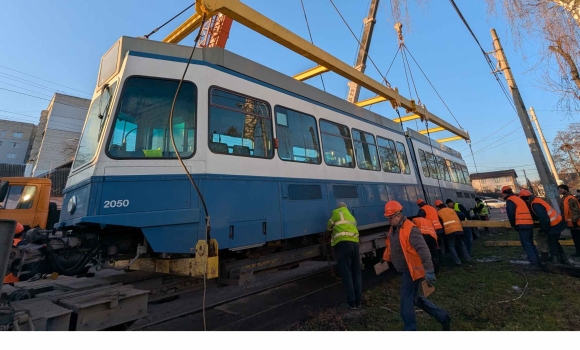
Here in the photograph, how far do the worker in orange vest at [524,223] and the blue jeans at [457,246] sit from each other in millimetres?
1266

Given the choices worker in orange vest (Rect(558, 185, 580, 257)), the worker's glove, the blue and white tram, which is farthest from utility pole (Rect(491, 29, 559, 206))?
the worker's glove

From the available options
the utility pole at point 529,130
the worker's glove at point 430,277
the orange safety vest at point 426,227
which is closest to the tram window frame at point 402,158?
the orange safety vest at point 426,227

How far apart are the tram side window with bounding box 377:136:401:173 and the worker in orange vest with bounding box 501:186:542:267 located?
2758 mm

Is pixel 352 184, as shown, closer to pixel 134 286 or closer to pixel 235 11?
pixel 235 11

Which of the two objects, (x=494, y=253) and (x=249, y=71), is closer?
(x=249, y=71)

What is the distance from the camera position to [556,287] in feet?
17.0

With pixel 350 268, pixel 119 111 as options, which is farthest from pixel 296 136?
pixel 119 111

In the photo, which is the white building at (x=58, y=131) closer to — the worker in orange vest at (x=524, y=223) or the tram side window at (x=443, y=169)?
the tram side window at (x=443, y=169)

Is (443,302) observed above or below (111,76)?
below

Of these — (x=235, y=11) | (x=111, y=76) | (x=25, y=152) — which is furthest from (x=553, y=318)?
(x=25, y=152)

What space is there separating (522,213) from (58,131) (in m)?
41.0

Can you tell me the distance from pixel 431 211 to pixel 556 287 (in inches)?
103

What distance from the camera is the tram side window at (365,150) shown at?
6.50 metres

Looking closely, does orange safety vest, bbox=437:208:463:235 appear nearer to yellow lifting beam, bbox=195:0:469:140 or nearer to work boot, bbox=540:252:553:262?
work boot, bbox=540:252:553:262
